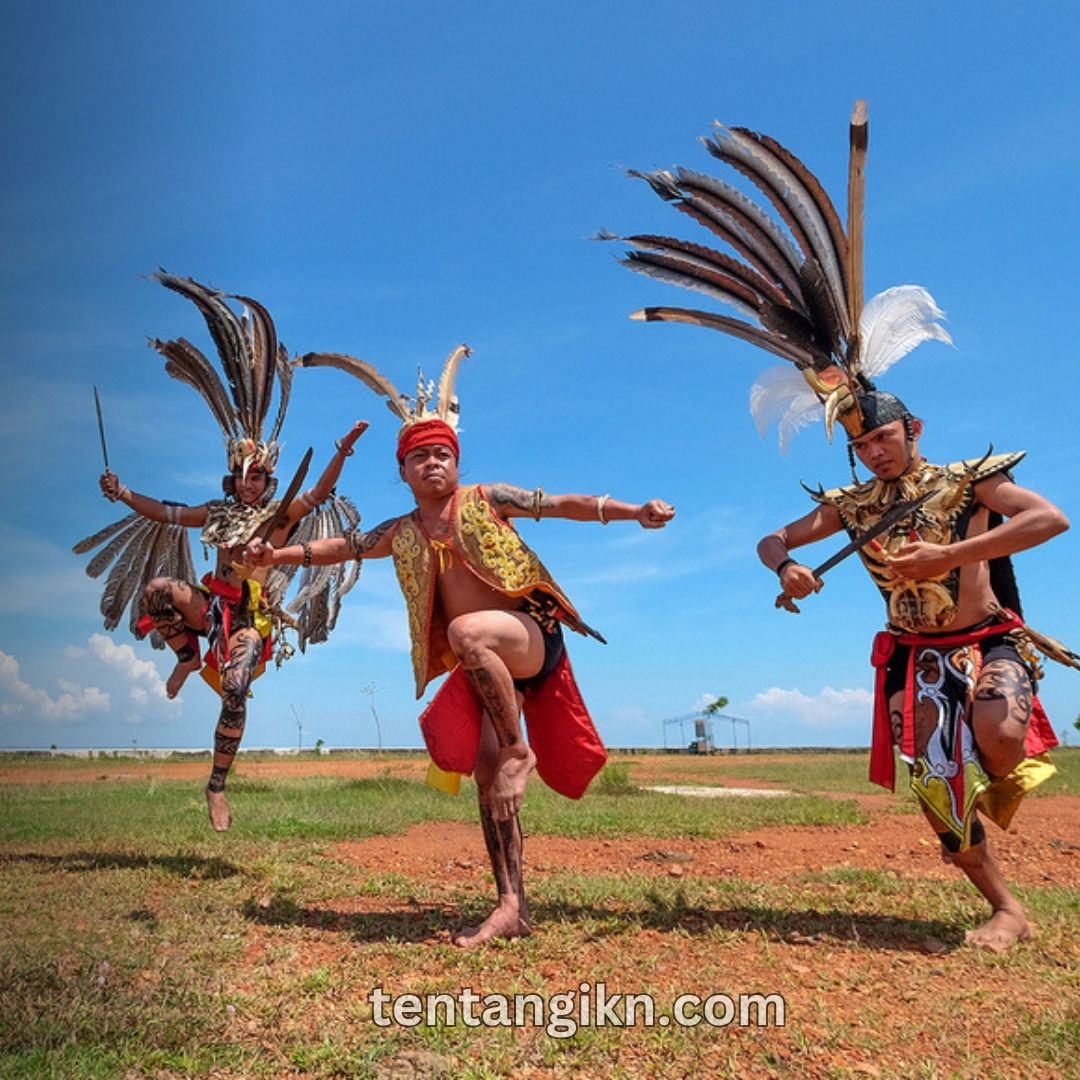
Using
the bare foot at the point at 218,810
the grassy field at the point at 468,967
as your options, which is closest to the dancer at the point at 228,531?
the bare foot at the point at 218,810

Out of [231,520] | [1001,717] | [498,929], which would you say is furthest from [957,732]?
[231,520]

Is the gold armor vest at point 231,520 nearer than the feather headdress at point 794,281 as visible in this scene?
No

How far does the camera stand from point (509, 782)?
3988 mm

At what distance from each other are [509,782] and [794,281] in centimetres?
257

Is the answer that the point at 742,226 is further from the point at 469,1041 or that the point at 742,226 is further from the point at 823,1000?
the point at 469,1041

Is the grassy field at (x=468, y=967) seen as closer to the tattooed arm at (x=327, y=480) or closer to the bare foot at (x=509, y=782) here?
the bare foot at (x=509, y=782)

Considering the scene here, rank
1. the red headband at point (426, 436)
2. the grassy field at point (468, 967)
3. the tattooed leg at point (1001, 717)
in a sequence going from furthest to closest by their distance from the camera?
1. the red headband at point (426, 436)
2. the tattooed leg at point (1001, 717)
3. the grassy field at point (468, 967)

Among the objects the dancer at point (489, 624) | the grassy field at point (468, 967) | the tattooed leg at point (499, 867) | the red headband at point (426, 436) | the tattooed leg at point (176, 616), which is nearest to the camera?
the grassy field at point (468, 967)

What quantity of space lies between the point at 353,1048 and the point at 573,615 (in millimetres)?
2084

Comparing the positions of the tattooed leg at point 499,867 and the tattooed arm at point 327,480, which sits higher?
the tattooed arm at point 327,480

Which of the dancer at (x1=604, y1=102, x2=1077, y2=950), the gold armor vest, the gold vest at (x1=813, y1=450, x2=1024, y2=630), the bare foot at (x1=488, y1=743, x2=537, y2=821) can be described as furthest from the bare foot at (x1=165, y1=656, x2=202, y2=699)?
the gold vest at (x1=813, y1=450, x2=1024, y2=630)

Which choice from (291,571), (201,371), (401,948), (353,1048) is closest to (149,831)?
(291,571)

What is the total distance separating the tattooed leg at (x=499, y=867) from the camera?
3931 millimetres

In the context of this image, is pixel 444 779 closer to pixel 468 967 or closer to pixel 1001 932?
pixel 468 967
